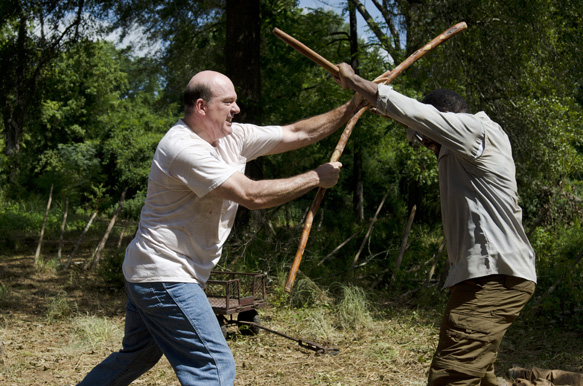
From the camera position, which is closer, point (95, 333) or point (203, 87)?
point (203, 87)

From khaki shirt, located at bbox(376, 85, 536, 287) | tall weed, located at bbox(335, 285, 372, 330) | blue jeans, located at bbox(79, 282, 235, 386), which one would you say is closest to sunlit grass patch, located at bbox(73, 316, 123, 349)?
tall weed, located at bbox(335, 285, 372, 330)

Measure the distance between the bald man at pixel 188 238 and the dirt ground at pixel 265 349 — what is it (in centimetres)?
203

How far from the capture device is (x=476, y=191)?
2.94 m

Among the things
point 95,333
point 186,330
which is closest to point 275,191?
point 186,330

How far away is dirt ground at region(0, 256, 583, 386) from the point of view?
4902 mm

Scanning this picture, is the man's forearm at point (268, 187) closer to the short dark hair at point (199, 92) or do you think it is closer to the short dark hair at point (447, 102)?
the short dark hair at point (199, 92)

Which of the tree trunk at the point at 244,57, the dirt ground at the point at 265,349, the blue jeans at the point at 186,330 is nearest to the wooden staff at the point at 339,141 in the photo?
the blue jeans at the point at 186,330

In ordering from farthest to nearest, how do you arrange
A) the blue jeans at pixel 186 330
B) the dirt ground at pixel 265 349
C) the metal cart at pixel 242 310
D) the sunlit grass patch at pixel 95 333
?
the sunlit grass patch at pixel 95 333, the metal cart at pixel 242 310, the dirt ground at pixel 265 349, the blue jeans at pixel 186 330

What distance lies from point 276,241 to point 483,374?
583 centimetres

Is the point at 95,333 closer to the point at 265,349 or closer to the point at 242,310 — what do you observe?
the point at 242,310

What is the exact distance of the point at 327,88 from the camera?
10.1 metres

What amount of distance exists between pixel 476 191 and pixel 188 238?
144 cm

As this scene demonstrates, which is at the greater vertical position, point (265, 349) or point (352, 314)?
point (352, 314)

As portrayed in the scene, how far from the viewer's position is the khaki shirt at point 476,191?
284cm
